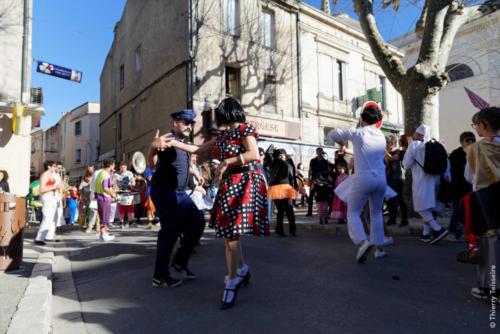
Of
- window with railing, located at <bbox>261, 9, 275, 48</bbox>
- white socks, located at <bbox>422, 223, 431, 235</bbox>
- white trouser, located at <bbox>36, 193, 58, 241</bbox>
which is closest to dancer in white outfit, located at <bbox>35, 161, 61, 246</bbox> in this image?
white trouser, located at <bbox>36, 193, 58, 241</bbox>

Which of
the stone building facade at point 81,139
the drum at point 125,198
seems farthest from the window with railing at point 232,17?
the stone building facade at point 81,139

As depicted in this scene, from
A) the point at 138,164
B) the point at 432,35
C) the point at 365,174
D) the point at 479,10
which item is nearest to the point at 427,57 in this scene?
the point at 432,35

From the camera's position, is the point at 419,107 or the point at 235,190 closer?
the point at 235,190

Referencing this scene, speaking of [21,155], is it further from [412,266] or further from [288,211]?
[412,266]

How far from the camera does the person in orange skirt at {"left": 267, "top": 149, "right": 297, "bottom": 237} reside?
24.8ft

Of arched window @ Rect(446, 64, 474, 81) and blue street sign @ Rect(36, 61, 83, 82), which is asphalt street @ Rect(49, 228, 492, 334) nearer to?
blue street sign @ Rect(36, 61, 83, 82)

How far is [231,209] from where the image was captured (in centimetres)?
326

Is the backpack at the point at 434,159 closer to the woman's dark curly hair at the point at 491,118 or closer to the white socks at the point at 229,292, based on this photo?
the woman's dark curly hair at the point at 491,118

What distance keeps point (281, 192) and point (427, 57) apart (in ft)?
15.5

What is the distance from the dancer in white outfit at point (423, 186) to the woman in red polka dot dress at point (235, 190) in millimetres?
3882

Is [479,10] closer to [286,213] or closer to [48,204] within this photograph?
[286,213]

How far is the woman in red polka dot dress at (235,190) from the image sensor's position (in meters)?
3.23

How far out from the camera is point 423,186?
249 inches

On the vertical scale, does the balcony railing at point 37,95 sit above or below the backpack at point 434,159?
above
